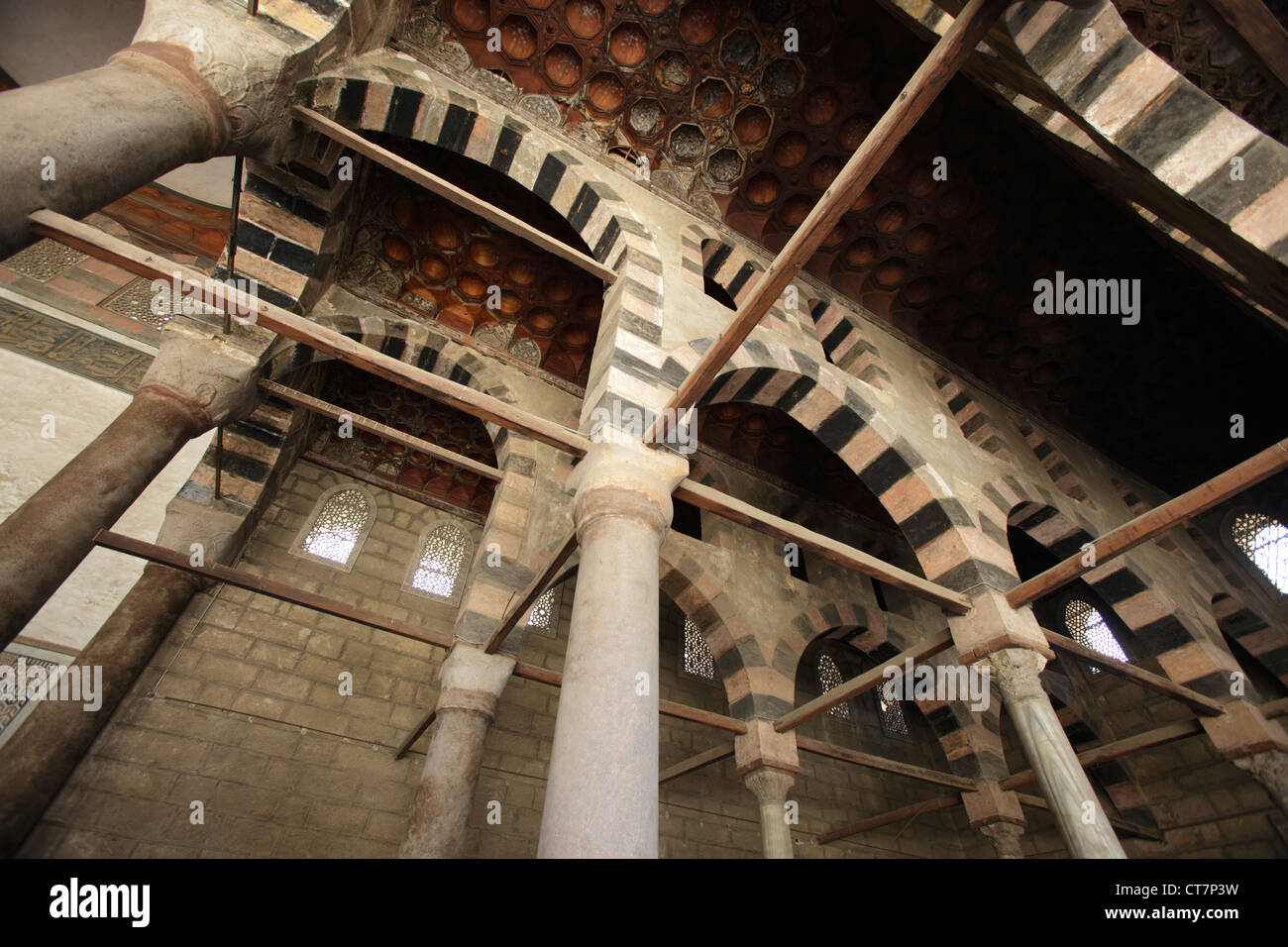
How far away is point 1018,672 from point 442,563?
6.71m

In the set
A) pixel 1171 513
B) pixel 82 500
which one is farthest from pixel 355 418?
pixel 1171 513

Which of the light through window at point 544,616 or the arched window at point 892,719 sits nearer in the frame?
the light through window at point 544,616

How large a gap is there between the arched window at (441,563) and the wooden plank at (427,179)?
→ 4.79 metres

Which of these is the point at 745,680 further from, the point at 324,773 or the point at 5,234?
the point at 5,234

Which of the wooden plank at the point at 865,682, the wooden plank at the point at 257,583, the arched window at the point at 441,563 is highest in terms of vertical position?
the arched window at the point at 441,563

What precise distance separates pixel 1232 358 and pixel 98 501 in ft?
37.8

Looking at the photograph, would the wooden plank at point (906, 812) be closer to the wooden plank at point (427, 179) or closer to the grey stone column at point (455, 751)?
the grey stone column at point (455, 751)

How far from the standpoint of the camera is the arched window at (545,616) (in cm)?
815

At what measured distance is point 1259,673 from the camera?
846 centimetres

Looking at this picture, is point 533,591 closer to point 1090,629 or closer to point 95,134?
point 95,134

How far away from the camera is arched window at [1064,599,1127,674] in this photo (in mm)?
9023

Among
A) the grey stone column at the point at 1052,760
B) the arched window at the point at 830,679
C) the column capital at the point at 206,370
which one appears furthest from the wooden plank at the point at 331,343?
the arched window at the point at 830,679
